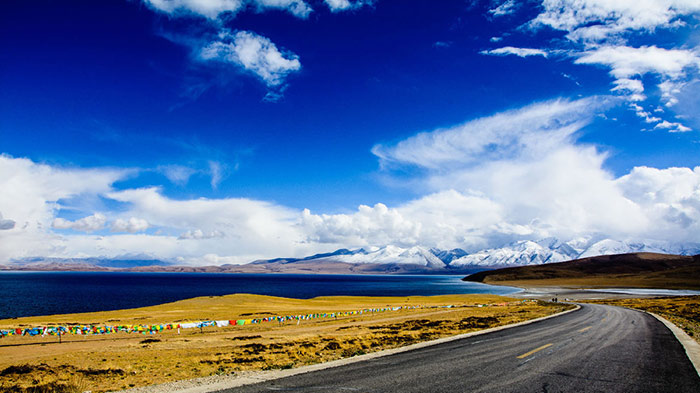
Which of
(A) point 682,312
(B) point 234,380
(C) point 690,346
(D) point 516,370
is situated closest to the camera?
(B) point 234,380

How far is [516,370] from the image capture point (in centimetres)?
1403

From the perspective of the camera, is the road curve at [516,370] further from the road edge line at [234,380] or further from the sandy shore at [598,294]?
the sandy shore at [598,294]

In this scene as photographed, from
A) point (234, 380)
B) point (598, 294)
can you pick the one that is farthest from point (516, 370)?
point (598, 294)

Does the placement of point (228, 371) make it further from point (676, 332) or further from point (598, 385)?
point (676, 332)

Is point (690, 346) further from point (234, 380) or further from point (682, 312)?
point (682, 312)

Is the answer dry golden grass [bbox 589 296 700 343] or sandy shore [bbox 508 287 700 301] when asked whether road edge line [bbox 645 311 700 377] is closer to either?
dry golden grass [bbox 589 296 700 343]

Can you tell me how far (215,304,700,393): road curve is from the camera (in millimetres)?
11977

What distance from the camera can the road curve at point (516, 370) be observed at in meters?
12.0

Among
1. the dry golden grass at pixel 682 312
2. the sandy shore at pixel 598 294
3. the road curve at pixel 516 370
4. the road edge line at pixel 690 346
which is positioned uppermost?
the road curve at pixel 516 370

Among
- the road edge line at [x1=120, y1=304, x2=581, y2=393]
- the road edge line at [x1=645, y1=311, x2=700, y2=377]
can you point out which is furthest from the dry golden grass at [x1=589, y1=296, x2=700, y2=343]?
the road edge line at [x1=120, y1=304, x2=581, y2=393]

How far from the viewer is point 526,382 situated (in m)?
12.5

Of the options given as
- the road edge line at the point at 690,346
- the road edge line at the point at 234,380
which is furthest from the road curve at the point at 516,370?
the road edge line at the point at 234,380

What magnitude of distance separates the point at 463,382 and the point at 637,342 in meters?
15.8

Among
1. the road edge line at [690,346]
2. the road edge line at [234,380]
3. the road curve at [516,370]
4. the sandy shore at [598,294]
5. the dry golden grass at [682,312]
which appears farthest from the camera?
the sandy shore at [598,294]
